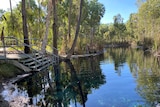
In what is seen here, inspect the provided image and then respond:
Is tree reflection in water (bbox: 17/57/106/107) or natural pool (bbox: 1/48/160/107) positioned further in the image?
tree reflection in water (bbox: 17/57/106/107)

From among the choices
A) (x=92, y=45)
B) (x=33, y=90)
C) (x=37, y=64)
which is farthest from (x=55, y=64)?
(x=92, y=45)

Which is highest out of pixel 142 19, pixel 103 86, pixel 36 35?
pixel 142 19

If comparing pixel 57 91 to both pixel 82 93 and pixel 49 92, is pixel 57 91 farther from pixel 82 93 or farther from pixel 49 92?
pixel 82 93

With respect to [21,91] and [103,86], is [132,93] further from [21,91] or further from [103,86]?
[21,91]

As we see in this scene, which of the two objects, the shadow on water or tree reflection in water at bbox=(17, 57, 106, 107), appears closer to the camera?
the shadow on water

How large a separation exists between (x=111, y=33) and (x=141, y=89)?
61.6 m

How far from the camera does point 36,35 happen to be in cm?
2681

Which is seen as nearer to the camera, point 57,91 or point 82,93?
point 82,93

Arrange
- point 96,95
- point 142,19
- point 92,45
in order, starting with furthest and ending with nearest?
point 142,19 < point 92,45 < point 96,95

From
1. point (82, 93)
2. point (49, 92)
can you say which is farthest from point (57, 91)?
point (82, 93)

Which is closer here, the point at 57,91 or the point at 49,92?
the point at 49,92

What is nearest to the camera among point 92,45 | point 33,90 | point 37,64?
point 33,90

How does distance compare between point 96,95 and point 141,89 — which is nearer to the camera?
point 96,95

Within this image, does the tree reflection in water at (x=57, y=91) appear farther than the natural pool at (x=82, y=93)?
Yes
